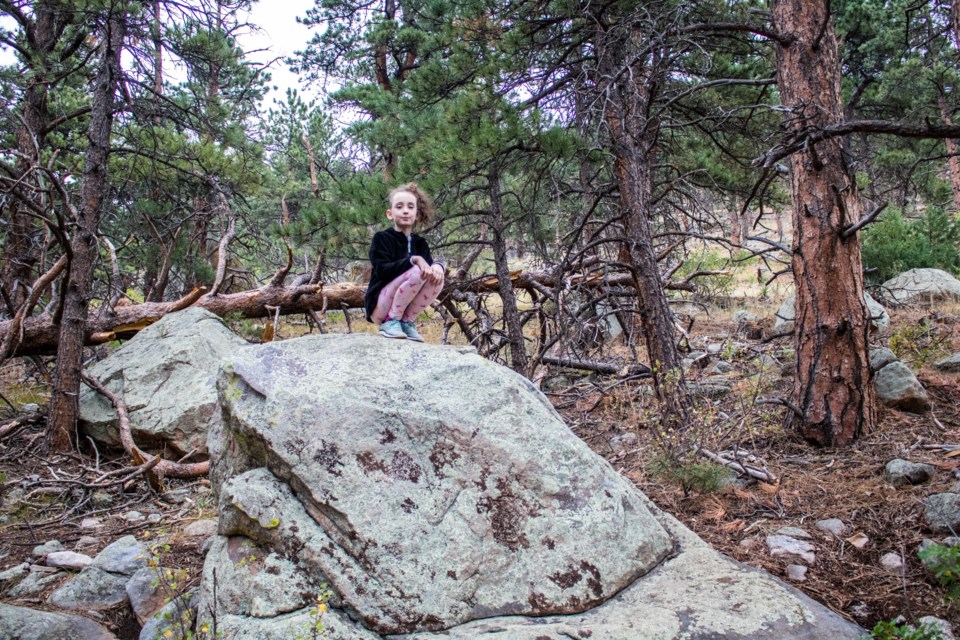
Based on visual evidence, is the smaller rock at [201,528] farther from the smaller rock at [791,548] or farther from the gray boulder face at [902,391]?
the gray boulder face at [902,391]

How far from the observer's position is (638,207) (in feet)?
18.9

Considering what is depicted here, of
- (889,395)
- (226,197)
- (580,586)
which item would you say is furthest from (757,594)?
(226,197)

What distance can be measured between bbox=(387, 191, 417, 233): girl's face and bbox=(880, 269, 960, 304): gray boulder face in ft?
29.8

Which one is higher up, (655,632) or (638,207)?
(638,207)

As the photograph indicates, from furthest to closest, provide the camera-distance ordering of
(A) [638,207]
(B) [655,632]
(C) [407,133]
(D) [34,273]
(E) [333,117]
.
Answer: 1. (E) [333,117]
2. (D) [34,273]
3. (C) [407,133]
4. (A) [638,207]
5. (B) [655,632]

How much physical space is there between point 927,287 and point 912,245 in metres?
2.48

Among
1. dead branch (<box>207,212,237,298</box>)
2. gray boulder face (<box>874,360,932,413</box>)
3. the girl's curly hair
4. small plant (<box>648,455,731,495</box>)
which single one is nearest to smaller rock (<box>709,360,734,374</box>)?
gray boulder face (<box>874,360,932,413</box>)

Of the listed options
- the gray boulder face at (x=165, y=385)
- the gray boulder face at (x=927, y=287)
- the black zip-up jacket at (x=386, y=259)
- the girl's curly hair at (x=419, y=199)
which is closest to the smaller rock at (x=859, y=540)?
the black zip-up jacket at (x=386, y=259)

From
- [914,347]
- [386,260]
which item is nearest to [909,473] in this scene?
[914,347]

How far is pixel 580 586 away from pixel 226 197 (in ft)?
21.3

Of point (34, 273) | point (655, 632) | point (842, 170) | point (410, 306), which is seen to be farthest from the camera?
point (34, 273)

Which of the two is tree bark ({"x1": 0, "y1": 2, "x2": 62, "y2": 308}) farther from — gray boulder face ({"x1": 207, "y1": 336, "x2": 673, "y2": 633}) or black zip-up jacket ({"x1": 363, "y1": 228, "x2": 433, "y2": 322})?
gray boulder face ({"x1": 207, "y1": 336, "x2": 673, "y2": 633})

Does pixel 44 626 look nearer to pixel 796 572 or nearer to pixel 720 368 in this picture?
pixel 796 572

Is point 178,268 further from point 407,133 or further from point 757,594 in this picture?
point 757,594
